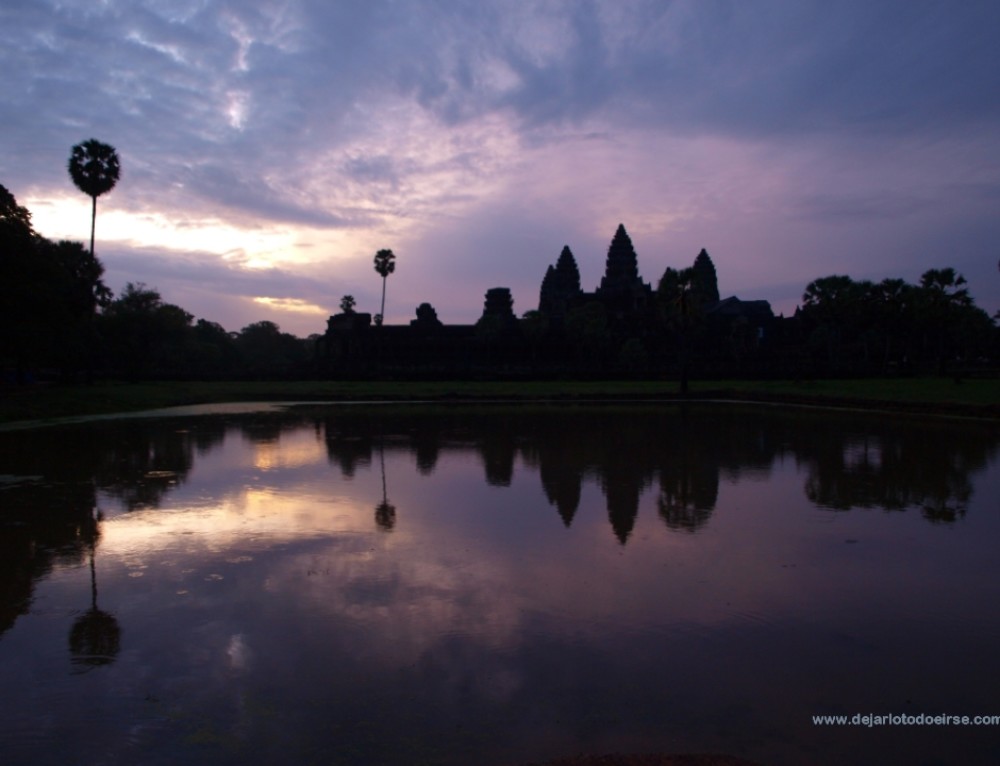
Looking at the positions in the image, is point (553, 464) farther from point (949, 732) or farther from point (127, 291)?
point (127, 291)

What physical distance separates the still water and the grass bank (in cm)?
1623

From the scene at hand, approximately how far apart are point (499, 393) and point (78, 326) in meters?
21.2

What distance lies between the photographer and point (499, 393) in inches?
1624

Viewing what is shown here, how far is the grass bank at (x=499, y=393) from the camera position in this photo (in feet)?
Result: 91.1

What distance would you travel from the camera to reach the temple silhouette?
5747cm

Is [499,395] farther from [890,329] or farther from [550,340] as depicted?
[890,329]

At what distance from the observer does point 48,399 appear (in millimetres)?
28953

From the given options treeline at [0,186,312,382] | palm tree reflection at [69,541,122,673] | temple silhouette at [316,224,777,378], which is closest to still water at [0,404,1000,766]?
palm tree reflection at [69,541,122,673]

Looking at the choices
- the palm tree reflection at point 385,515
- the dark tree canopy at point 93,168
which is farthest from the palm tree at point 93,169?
the palm tree reflection at point 385,515

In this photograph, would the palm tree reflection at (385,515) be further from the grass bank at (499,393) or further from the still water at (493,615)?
the grass bank at (499,393)

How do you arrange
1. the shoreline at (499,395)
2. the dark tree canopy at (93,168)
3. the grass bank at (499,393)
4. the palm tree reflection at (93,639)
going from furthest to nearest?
the dark tree canopy at (93,168)
the grass bank at (499,393)
the shoreline at (499,395)
the palm tree reflection at (93,639)

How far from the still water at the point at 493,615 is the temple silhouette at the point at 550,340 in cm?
4309

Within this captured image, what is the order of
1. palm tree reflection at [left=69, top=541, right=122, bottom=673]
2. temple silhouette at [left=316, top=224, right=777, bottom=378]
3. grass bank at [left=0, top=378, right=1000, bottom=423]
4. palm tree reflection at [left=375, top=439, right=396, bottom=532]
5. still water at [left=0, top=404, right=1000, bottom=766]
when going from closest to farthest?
still water at [left=0, top=404, right=1000, bottom=766] → palm tree reflection at [left=69, top=541, right=122, bottom=673] → palm tree reflection at [left=375, top=439, right=396, bottom=532] → grass bank at [left=0, top=378, right=1000, bottom=423] → temple silhouette at [left=316, top=224, right=777, bottom=378]

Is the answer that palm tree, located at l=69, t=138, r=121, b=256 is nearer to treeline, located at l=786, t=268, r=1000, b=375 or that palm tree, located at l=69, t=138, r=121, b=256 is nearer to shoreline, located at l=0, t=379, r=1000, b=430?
shoreline, located at l=0, t=379, r=1000, b=430
